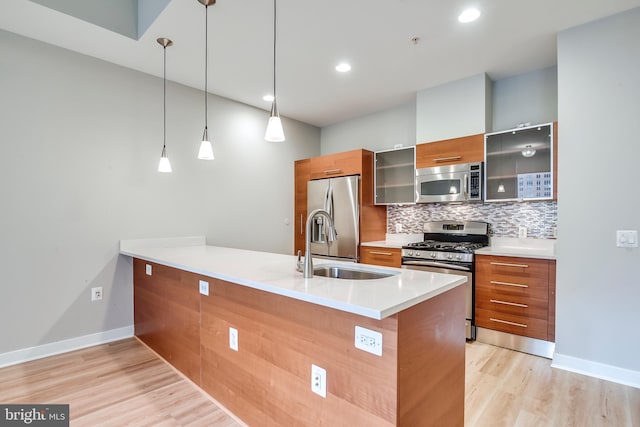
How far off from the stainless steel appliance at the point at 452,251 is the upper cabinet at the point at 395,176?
0.49 meters

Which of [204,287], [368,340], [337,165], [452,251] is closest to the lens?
[368,340]

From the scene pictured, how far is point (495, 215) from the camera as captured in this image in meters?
3.35

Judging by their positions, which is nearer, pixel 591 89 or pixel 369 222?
pixel 591 89

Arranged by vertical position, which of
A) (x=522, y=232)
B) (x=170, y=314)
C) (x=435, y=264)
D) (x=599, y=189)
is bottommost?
(x=170, y=314)

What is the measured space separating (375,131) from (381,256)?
184 cm

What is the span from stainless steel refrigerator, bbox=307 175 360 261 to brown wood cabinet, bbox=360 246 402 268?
4.3 inches

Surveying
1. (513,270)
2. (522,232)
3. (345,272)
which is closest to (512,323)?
(513,270)

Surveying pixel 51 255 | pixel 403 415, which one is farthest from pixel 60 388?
pixel 403 415

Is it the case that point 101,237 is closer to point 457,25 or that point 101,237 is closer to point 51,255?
point 51,255

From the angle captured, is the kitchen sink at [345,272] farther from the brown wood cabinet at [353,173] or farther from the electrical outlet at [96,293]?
the electrical outlet at [96,293]

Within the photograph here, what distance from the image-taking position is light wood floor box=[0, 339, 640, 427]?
1849mm

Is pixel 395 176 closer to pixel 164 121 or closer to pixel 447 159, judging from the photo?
pixel 447 159

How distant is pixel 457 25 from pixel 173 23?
215 cm

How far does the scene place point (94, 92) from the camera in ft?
9.46
